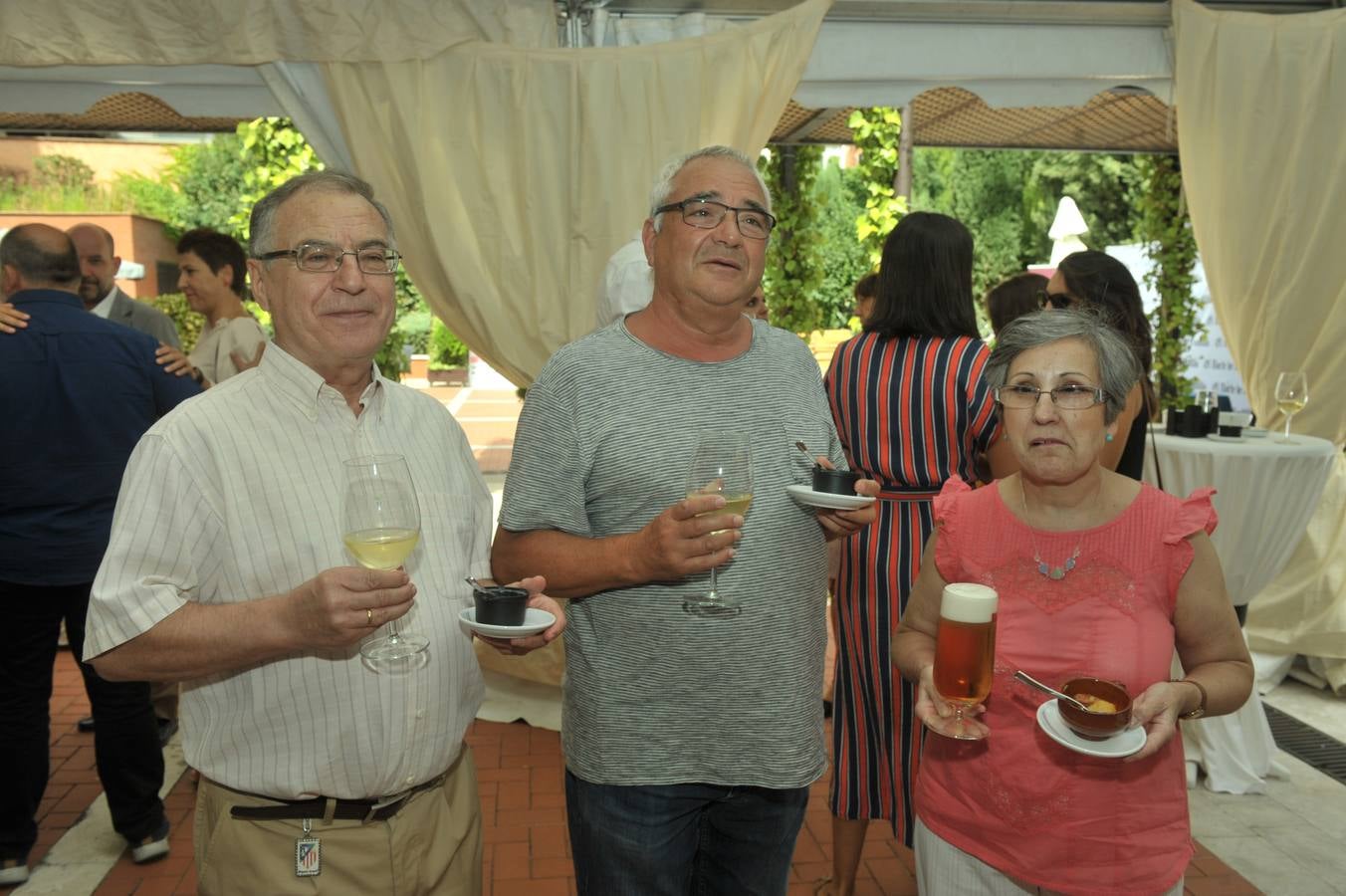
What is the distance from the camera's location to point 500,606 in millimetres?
1633

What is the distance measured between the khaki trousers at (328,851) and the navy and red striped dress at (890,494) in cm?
159

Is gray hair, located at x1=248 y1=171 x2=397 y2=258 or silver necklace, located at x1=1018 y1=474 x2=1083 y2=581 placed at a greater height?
gray hair, located at x1=248 y1=171 x2=397 y2=258

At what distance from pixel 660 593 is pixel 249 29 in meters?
3.30

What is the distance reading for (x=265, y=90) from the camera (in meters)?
4.93

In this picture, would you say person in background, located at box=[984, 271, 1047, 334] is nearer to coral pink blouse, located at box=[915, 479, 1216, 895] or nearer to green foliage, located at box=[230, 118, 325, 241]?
coral pink blouse, located at box=[915, 479, 1216, 895]

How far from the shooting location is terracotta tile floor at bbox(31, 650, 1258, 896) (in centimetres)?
344

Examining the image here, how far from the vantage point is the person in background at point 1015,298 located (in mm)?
4062

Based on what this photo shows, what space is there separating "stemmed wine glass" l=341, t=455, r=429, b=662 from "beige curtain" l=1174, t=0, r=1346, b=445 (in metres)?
4.46

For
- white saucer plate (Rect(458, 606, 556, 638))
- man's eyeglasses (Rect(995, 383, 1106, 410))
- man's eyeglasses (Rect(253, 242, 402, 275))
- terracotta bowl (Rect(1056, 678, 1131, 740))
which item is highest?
man's eyeglasses (Rect(253, 242, 402, 275))

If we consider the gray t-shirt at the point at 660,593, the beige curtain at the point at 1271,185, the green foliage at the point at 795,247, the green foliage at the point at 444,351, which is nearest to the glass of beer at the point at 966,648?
the gray t-shirt at the point at 660,593

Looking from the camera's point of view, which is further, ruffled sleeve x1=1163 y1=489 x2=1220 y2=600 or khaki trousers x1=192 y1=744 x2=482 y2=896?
ruffled sleeve x1=1163 y1=489 x2=1220 y2=600

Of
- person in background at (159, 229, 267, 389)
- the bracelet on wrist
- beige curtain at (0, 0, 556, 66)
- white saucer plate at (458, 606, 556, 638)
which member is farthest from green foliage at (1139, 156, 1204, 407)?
white saucer plate at (458, 606, 556, 638)

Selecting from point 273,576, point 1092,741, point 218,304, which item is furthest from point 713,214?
point 218,304

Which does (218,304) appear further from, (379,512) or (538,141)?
(379,512)
